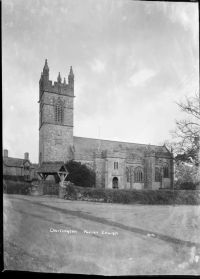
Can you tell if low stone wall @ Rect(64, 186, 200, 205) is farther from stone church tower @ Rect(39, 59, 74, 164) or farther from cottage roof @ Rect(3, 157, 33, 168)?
cottage roof @ Rect(3, 157, 33, 168)

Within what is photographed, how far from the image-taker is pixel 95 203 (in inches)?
90.4

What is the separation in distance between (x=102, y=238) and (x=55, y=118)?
1.20 meters

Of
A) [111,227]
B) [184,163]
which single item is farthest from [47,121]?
[184,163]

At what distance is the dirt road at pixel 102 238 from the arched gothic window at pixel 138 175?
0.80 ft

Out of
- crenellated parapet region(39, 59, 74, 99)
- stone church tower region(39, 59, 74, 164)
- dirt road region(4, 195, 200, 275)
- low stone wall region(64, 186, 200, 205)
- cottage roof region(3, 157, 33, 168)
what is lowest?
dirt road region(4, 195, 200, 275)

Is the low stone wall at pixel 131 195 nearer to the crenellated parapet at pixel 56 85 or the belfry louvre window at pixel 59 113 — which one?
the belfry louvre window at pixel 59 113

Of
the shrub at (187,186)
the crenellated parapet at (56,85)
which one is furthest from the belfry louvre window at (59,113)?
the shrub at (187,186)

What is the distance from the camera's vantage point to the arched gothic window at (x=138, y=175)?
2212 mm

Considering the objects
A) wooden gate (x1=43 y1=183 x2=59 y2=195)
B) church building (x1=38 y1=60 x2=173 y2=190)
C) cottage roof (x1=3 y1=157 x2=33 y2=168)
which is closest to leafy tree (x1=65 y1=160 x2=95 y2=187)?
church building (x1=38 y1=60 x2=173 y2=190)

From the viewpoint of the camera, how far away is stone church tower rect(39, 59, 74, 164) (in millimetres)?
2303

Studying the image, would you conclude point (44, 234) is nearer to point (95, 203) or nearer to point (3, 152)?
point (95, 203)

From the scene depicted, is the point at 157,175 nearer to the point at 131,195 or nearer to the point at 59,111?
the point at 131,195

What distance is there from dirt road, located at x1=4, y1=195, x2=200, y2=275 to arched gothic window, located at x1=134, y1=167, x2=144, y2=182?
245mm

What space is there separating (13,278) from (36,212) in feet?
1.83
